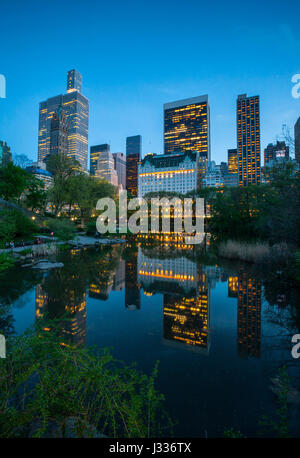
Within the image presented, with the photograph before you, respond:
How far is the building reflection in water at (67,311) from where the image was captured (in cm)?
498

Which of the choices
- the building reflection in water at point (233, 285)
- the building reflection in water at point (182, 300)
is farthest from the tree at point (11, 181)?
the building reflection in water at point (233, 285)

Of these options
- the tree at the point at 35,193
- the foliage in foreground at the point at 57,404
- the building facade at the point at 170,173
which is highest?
the building facade at the point at 170,173

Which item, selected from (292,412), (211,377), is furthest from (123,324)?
(292,412)

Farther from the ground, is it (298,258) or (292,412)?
(298,258)

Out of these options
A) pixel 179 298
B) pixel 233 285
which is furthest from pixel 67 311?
pixel 233 285

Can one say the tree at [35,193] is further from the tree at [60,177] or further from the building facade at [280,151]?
the building facade at [280,151]

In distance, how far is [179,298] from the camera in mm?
7965

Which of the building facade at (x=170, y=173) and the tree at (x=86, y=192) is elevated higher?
the building facade at (x=170, y=173)

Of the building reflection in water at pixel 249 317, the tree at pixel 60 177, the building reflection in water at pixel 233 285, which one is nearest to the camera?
the building reflection in water at pixel 249 317

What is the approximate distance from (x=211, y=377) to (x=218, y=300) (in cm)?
443
